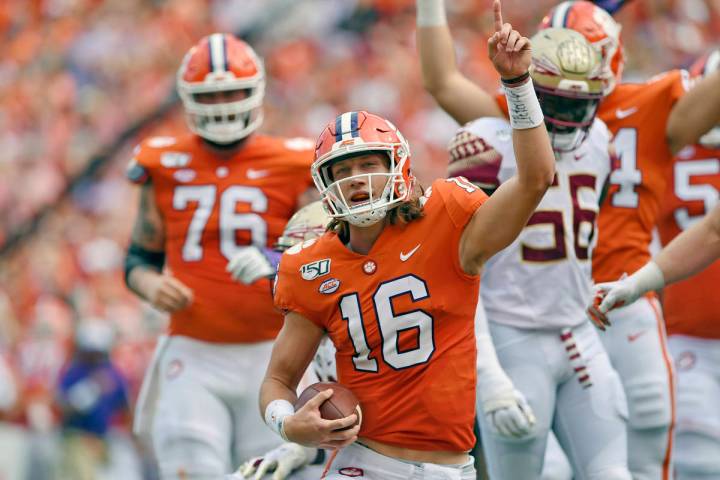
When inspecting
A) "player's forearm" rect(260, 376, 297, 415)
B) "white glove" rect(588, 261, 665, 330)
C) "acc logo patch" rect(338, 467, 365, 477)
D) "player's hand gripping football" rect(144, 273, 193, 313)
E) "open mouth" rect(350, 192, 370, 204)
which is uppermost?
"open mouth" rect(350, 192, 370, 204)

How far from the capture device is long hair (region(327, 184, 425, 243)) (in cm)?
375

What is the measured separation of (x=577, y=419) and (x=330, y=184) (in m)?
1.38

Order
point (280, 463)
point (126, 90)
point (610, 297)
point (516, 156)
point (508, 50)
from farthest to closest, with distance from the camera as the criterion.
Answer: point (126, 90)
point (280, 463)
point (610, 297)
point (516, 156)
point (508, 50)

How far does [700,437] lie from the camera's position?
5.35 meters

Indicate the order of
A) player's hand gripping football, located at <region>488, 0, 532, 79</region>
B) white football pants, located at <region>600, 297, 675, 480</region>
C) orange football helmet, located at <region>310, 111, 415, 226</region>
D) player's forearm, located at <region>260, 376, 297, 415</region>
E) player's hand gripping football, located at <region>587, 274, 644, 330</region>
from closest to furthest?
player's hand gripping football, located at <region>488, 0, 532, 79</region>, orange football helmet, located at <region>310, 111, 415, 226</region>, player's forearm, located at <region>260, 376, 297, 415</region>, player's hand gripping football, located at <region>587, 274, 644, 330</region>, white football pants, located at <region>600, 297, 675, 480</region>

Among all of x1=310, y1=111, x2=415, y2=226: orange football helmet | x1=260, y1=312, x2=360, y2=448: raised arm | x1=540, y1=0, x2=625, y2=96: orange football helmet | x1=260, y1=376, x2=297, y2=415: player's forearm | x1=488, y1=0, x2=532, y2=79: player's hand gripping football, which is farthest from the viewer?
x1=540, y1=0, x2=625, y2=96: orange football helmet

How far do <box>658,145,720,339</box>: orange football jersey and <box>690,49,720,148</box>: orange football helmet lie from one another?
1.3 inches

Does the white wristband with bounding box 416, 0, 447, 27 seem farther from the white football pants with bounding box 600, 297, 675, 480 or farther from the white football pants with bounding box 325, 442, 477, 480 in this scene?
the white football pants with bounding box 325, 442, 477, 480

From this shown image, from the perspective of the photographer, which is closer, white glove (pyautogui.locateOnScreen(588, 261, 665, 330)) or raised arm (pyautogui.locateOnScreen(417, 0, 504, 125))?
white glove (pyautogui.locateOnScreen(588, 261, 665, 330))

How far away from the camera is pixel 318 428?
3539 mm

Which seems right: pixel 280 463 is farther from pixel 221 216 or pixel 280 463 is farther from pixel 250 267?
pixel 221 216

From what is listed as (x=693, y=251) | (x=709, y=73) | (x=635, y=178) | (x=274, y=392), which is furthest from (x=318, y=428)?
(x=709, y=73)

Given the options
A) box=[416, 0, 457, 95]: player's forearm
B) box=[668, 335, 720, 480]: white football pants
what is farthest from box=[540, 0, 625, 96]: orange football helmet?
box=[668, 335, 720, 480]: white football pants

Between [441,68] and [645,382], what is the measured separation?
1347 millimetres
